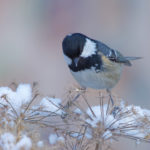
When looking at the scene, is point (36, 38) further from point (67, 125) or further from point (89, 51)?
point (67, 125)

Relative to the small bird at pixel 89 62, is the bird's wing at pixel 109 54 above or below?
above

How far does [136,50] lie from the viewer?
8.10 metres

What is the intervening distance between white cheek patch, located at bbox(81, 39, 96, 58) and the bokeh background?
3.31 metres

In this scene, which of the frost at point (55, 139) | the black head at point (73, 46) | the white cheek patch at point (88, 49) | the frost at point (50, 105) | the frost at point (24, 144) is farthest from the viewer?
the white cheek patch at point (88, 49)

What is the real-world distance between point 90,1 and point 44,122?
685 cm

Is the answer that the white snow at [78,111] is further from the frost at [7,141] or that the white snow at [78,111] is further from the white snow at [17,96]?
the frost at [7,141]

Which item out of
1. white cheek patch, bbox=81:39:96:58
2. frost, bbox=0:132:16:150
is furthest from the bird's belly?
frost, bbox=0:132:16:150

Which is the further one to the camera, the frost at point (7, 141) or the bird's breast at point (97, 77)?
the bird's breast at point (97, 77)

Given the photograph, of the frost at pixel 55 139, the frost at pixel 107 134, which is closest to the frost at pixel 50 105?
the frost at pixel 55 139

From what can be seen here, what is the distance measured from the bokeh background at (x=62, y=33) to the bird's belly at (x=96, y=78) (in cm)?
310

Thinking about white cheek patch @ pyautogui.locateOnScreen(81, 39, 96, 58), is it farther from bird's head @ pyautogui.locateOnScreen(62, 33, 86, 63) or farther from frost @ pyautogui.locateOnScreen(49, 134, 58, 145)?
frost @ pyautogui.locateOnScreen(49, 134, 58, 145)

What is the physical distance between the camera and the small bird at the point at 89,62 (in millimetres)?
3537

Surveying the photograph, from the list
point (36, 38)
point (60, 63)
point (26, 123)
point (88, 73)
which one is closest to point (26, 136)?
point (26, 123)

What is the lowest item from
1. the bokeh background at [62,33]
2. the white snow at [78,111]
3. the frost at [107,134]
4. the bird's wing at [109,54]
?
the frost at [107,134]
